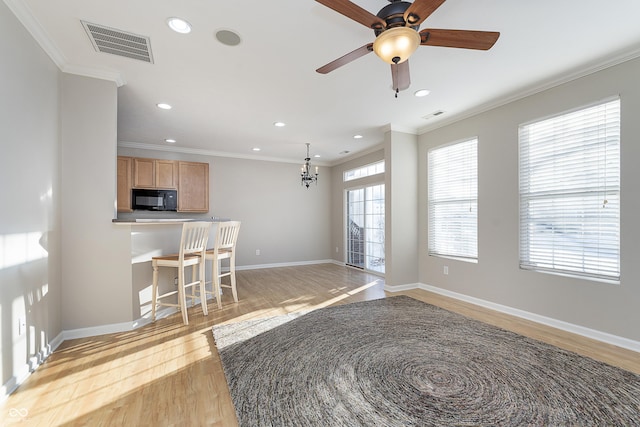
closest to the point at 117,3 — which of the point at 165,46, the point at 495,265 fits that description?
the point at 165,46

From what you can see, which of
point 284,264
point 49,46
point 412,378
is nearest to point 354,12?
point 412,378

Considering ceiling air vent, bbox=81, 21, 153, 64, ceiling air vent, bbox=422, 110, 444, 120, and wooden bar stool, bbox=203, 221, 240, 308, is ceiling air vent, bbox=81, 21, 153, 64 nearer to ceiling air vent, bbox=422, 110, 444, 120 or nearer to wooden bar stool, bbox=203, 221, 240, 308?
wooden bar stool, bbox=203, 221, 240, 308

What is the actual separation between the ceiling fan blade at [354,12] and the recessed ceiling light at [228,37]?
1070 mm

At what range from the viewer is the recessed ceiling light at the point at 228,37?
220 centimetres

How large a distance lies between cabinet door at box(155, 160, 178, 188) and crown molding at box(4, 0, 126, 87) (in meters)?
2.53

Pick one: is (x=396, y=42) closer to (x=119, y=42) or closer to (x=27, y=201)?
(x=119, y=42)

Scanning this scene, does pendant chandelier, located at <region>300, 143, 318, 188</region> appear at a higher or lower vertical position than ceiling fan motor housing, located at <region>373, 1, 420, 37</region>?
lower

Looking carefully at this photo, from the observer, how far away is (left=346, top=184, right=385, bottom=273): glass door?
5.92m

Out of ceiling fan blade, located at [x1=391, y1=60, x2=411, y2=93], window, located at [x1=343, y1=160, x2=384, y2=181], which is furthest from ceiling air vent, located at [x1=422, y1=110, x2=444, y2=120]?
ceiling fan blade, located at [x1=391, y1=60, x2=411, y2=93]

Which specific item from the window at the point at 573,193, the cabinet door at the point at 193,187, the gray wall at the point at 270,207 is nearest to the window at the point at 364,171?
the gray wall at the point at 270,207

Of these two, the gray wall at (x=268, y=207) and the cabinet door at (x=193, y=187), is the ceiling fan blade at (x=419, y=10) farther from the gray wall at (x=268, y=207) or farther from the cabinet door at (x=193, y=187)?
the gray wall at (x=268, y=207)

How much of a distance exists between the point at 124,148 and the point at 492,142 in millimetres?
6319

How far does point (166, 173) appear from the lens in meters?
5.36

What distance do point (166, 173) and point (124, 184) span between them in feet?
2.35
